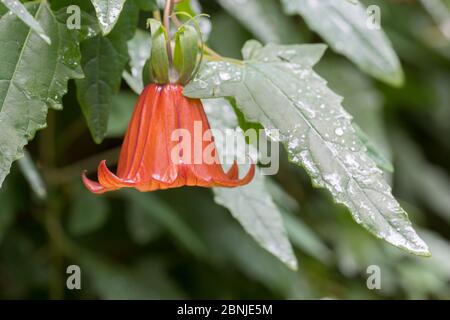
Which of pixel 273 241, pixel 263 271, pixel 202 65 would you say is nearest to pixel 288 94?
pixel 202 65

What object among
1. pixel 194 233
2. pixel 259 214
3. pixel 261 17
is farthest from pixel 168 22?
pixel 194 233

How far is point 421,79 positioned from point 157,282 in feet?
2.90

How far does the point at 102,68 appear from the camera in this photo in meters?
0.66

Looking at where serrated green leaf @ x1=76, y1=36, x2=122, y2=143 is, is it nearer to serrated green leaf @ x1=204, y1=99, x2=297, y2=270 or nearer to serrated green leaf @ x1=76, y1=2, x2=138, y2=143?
serrated green leaf @ x1=76, y1=2, x2=138, y2=143

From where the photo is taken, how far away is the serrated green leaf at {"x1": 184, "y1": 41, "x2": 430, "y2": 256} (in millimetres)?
555

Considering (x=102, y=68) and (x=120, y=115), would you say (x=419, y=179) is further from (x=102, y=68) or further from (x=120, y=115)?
(x=102, y=68)

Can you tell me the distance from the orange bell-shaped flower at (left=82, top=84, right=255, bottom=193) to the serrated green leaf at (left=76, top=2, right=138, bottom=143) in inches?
2.0

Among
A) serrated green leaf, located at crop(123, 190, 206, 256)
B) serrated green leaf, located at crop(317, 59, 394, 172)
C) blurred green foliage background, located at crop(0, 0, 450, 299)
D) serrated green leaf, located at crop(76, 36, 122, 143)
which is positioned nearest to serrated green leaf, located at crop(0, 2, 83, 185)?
serrated green leaf, located at crop(76, 36, 122, 143)

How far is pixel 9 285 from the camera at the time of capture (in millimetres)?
1291

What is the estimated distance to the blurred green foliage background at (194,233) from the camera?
1.25 meters

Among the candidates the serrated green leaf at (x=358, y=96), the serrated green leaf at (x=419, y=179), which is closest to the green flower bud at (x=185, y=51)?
the serrated green leaf at (x=358, y=96)

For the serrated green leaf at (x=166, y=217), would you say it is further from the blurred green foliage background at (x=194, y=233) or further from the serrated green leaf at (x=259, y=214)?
the serrated green leaf at (x=259, y=214)

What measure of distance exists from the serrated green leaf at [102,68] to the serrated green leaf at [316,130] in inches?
3.4
